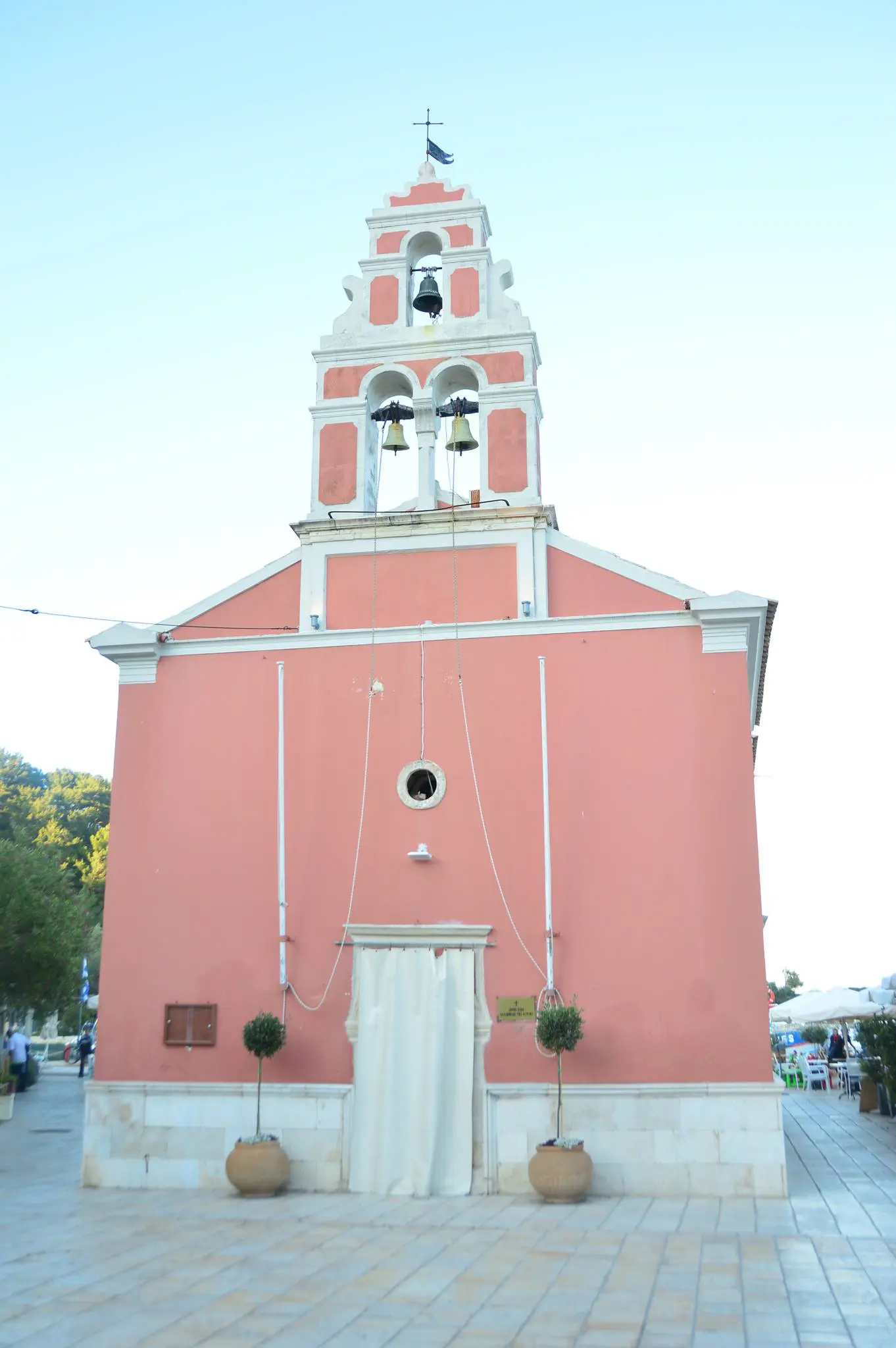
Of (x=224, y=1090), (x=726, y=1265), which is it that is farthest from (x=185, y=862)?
(x=726, y=1265)

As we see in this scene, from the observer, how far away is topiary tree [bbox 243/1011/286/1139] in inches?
463

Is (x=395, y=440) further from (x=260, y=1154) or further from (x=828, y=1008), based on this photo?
(x=828, y=1008)

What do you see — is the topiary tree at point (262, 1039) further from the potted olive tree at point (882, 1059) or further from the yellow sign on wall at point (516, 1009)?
the potted olive tree at point (882, 1059)

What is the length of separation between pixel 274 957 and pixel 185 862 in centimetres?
152

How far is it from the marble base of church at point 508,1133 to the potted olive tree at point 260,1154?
14.9 inches

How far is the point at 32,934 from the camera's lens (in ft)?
75.3

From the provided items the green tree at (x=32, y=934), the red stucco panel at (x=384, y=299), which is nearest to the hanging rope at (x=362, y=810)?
the red stucco panel at (x=384, y=299)

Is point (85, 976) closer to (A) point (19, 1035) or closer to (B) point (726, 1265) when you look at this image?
(A) point (19, 1035)

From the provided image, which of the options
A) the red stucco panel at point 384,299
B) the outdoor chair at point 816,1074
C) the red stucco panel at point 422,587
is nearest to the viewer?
the red stucco panel at point 422,587

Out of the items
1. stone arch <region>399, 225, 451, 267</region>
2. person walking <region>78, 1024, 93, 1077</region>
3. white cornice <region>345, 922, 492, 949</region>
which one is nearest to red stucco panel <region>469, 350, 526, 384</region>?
stone arch <region>399, 225, 451, 267</region>

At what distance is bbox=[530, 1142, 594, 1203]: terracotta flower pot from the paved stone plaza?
0.51 feet

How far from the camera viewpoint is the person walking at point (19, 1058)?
23922mm

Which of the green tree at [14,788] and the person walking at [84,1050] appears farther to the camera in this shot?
the green tree at [14,788]

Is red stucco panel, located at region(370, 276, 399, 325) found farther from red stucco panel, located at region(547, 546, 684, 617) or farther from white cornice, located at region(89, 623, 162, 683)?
white cornice, located at region(89, 623, 162, 683)
